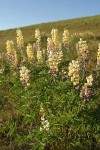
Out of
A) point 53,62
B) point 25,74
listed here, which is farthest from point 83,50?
point 25,74

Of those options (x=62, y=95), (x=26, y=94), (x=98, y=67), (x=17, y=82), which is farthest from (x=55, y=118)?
(x=98, y=67)

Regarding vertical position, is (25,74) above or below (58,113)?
above

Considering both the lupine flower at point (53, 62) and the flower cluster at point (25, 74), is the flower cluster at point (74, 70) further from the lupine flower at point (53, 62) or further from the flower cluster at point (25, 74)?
the flower cluster at point (25, 74)

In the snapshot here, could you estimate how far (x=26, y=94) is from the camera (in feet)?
24.3

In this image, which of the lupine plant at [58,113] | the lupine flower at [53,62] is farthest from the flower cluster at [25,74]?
the lupine flower at [53,62]

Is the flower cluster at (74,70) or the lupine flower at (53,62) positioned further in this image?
the lupine flower at (53,62)

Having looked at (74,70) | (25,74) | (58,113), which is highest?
(74,70)

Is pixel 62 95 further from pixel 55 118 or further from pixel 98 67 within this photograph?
pixel 98 67

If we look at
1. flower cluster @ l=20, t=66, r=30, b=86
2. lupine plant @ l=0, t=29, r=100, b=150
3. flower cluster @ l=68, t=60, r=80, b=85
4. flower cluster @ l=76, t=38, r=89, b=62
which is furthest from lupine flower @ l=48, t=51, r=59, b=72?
flower cluster @ l=76, t=38, r=89, b=62

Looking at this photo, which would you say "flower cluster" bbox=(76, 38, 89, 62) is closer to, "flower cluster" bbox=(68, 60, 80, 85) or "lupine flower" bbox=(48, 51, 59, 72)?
"lupine flower" bbox=(48, 51, 59, 72)

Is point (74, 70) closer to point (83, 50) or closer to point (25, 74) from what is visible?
point (25, 74)

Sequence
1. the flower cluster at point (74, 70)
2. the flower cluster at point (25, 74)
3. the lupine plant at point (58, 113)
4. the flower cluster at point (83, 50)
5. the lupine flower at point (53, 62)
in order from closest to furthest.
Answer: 1. the lupine plant at point (58, 113)
2. the flower cluster at point (74, 70)
3. the flower cluster at point (25, 74)
4. the lupine flower at point (53, 62)
5. the flower cluster at point (83, 50)

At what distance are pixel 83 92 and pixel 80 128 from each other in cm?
65

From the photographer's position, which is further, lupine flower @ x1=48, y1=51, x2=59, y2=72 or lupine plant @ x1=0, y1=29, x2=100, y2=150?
lupine flower @ x1=48, y1=51, x2=59, y2=72
